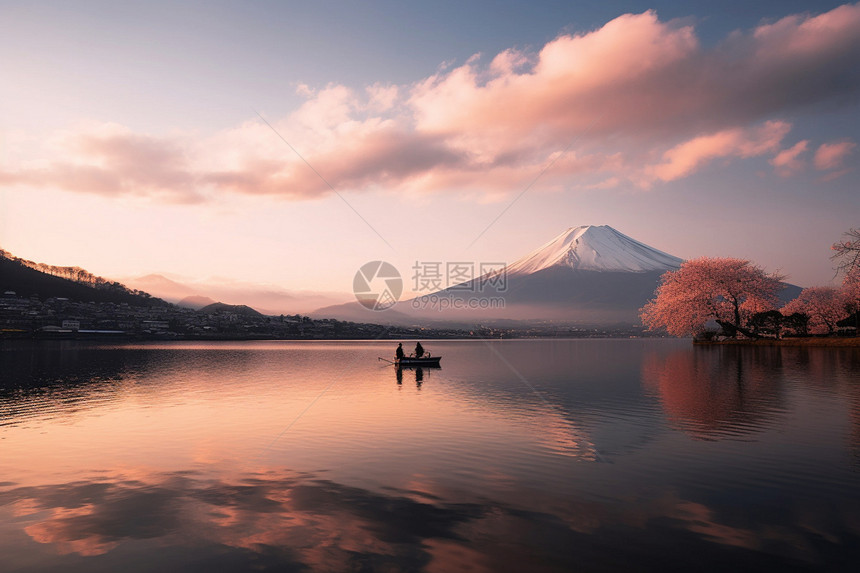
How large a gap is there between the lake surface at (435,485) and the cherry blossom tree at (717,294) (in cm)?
7122

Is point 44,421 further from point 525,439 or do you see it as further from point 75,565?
point 525,439

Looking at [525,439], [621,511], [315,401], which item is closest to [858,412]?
[525,439]

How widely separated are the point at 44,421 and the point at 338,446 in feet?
45.0

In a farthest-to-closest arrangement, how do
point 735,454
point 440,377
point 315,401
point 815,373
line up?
point 440,377
point 815,373
point 315,401
point 735,454

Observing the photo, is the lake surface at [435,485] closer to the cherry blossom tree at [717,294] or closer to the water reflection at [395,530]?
the water reflection at [395,530]

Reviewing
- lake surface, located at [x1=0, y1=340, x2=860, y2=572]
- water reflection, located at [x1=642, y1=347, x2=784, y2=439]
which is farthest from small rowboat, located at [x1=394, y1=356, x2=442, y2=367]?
lake surface, located at [x1=0, y1=340, x2=860, y2=572]

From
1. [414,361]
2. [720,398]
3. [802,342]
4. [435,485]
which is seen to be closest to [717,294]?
[802,342]

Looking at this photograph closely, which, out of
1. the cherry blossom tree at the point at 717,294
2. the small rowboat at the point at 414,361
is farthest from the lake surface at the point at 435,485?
the cherry blossom tree at the point at 717,294

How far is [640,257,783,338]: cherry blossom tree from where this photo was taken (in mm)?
90188

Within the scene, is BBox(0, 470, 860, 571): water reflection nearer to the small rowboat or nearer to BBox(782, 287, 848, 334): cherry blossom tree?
the small rowboat

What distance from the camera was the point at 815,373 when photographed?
3762 cm

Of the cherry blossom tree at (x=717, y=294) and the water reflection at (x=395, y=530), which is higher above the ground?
the cherry blossom tree at (x=717, y=294)

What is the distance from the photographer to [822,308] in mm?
87938

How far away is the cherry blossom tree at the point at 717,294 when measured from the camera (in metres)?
90.2
